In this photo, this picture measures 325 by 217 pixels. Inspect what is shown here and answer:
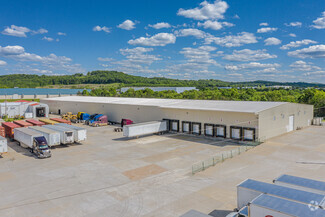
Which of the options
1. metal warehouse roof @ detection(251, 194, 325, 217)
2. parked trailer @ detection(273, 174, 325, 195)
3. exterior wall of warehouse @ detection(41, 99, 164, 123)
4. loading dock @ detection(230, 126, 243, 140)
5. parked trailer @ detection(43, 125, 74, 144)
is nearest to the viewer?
metal warehouse roof @ detection(251, 194, 325, 217)

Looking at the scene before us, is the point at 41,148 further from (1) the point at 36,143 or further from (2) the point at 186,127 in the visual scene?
(2) the point at 186,127

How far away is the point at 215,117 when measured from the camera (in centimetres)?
3400

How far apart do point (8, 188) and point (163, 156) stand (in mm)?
13847

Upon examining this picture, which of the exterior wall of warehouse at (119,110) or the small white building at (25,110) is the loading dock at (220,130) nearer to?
the exterior wall of warehouse at (119,110)

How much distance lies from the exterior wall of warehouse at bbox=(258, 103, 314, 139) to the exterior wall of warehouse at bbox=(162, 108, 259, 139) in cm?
130

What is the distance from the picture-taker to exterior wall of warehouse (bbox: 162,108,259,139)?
3105 centimetres

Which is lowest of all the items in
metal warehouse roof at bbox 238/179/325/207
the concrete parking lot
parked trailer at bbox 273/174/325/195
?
the concrete parking lot

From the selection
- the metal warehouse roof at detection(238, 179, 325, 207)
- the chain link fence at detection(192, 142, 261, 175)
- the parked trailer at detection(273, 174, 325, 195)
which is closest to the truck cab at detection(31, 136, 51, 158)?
the chain link fence at detection(192, 142, 261, 175)

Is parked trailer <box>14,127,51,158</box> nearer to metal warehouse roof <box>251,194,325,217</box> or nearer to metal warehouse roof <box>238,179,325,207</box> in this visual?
metal warehouse roof <box>238,179,325,207</box>

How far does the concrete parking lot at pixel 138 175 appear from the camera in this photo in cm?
1495

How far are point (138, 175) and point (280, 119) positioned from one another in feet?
80.4

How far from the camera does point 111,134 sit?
38.6 m

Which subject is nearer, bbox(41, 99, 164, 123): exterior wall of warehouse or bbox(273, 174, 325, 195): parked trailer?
bbox(273, 174, 325, 195): parked trailer

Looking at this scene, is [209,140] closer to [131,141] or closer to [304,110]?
[131,141]
